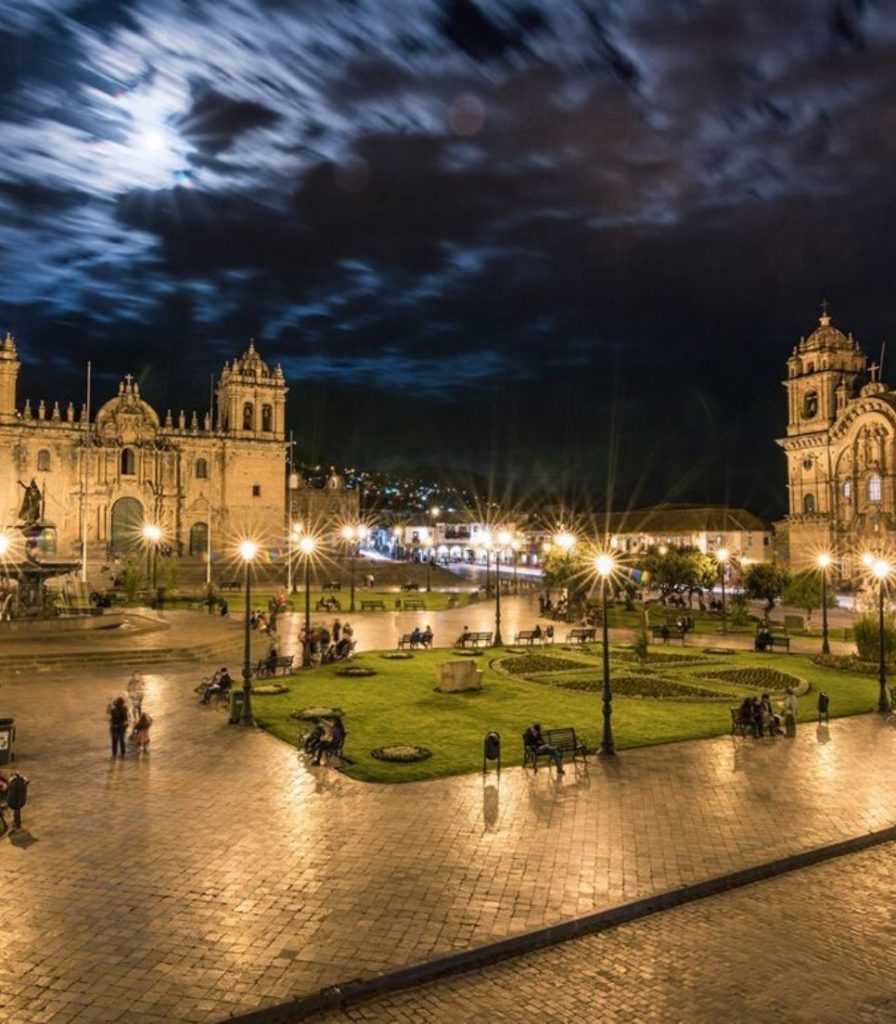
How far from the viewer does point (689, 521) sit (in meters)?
86.6

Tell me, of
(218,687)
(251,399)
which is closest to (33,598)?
(218,687)

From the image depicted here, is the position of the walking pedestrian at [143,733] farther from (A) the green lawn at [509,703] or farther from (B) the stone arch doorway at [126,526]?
(B) the stone arch doorway at [126,526]

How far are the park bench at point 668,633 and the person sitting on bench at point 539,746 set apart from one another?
64.6ft

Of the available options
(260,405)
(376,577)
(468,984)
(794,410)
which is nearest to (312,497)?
(260,405)

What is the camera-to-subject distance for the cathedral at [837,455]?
67.9 metres

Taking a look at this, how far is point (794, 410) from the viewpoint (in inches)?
3078

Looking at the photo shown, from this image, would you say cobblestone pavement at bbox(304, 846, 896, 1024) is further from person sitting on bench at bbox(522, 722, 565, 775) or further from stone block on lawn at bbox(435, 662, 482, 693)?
stone block on lawn at bbox(435, 662, 482, 693)

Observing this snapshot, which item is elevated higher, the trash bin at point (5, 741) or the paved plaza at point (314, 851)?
the trash bin at point (5, 741)

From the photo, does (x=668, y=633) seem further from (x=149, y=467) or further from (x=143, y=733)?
(x=149, y=467)

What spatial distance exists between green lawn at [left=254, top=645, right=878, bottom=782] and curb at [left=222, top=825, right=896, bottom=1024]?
18.4ft

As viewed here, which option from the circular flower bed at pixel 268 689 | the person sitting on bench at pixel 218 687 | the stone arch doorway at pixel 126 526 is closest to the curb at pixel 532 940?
the person sitting on bench at pixel 218 687

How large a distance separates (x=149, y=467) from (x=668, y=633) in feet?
175

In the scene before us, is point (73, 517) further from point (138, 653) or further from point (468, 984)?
point (468, 984)

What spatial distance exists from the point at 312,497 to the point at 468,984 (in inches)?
3089
